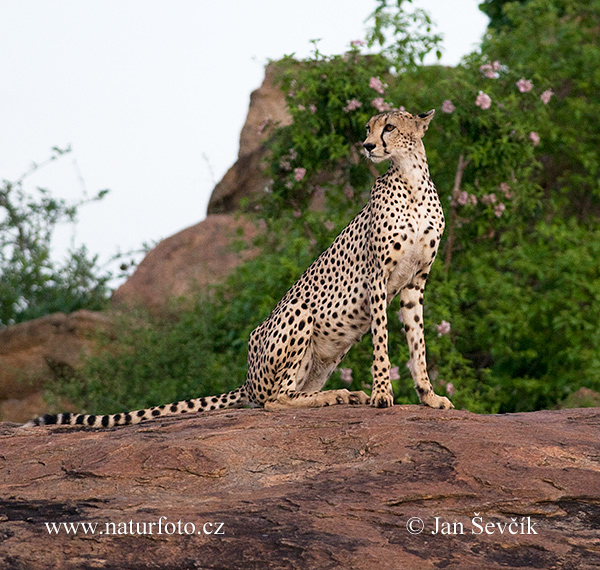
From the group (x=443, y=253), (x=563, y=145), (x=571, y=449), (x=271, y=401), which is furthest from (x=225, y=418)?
(x=563, y=145)

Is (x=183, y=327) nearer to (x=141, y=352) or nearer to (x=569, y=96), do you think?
(x=141, y=352)

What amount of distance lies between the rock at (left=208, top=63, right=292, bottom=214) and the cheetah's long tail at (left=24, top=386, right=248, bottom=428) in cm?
1018

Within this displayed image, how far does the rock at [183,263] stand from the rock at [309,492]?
8.90 meters

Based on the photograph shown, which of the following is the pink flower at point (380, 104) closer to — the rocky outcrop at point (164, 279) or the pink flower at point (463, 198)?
the pink flower at point (463, 198)

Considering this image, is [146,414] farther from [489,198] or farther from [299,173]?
[489,198]

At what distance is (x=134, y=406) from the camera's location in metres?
10.3

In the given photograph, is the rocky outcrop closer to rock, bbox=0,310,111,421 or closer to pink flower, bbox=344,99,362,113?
rock, bbox=0,310,111,421

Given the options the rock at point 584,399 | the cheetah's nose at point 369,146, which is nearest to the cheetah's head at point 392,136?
the cheetah's nose at point 369,146

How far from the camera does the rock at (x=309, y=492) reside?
3516 mm

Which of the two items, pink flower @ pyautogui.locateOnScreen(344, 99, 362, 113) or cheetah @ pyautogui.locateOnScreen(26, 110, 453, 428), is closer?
cheetah @ pyautogui.locateOnScreen(26, 110, 453, 428)

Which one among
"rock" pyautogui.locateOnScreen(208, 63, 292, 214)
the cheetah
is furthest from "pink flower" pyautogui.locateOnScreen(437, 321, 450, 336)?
"rock" pyautogui.locateOnScreen(208, 63, 292, 214)

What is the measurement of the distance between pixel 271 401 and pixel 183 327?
6166 mm

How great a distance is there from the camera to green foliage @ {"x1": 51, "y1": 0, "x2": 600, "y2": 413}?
8.87m

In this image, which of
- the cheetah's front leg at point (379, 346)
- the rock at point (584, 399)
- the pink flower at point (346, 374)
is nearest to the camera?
the cheetah's front leg at point (379, 346)
